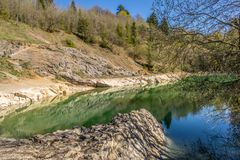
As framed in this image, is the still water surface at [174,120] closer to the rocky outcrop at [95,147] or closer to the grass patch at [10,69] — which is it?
the rocky outcrop at [95,147]

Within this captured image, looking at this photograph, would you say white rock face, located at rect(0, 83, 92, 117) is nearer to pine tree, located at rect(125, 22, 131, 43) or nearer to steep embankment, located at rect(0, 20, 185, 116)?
steep embankment, located at rect(0, 20, 185, 116)

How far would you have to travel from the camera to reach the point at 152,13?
8.81m

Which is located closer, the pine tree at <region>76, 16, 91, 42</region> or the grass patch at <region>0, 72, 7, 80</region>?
the grass patch at <region>0, 72, 7, 80</region>

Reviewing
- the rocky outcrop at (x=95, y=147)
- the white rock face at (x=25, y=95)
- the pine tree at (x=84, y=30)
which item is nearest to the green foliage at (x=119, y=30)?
the pine tree at (x=84, y=30)

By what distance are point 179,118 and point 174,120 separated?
81cm

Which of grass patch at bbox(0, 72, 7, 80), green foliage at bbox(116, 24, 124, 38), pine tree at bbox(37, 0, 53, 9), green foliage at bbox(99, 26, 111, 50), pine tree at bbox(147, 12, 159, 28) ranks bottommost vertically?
pine tree at bbox(147, 12, 159, 28)

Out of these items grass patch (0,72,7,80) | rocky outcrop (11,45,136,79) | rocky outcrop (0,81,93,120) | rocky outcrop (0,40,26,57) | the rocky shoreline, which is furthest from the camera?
rocky outcrop (0,40,26,57)

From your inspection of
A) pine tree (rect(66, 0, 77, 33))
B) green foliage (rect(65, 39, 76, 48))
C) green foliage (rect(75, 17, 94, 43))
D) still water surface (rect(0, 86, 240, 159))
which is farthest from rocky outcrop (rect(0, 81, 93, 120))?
pine tree (rect(66, 0, 77, 33))

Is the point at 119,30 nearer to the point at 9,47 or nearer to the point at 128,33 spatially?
the point at 128,33

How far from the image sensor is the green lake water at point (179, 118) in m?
8.75

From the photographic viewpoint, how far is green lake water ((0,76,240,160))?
8750mm

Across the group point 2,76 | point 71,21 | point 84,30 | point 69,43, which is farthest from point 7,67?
point 71,21

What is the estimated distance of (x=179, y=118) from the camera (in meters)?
25.5

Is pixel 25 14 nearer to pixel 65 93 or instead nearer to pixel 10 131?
pixel 65 93
